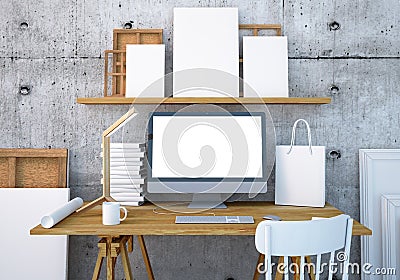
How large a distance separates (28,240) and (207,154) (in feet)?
3.64

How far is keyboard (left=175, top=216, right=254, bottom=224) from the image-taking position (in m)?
2.02

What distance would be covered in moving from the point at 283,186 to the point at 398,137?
0.79m

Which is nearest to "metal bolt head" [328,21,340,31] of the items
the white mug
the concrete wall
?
the concrete wall

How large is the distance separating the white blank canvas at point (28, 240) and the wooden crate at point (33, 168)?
0.08 m

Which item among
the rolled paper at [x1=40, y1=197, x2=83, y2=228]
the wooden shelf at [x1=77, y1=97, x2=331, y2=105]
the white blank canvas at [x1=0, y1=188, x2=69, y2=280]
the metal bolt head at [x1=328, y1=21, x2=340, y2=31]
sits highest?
the metal bolt head at [x1=328, y1=21, x2=340, y2=31]

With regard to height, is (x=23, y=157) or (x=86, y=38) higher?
(x=86, y=38)

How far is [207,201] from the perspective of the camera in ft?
8.21

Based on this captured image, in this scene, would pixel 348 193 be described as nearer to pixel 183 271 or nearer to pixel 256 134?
pixel 256 134

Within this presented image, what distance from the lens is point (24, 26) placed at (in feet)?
9.04

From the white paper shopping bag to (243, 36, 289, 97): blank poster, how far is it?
0.24 metres

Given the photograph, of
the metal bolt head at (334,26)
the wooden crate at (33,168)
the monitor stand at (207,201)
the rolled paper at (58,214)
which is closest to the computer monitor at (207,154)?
the monitor stand at (207,201)

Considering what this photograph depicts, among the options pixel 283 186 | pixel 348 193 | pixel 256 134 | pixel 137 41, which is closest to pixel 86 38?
pixel 137 41

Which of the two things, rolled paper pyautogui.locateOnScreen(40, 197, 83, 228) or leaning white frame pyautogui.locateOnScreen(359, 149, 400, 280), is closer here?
rolled paper pyautogui.locateOnScreen(40, 197, 83, 228)

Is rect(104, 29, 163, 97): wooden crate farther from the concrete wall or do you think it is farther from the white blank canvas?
the white blank canvas
